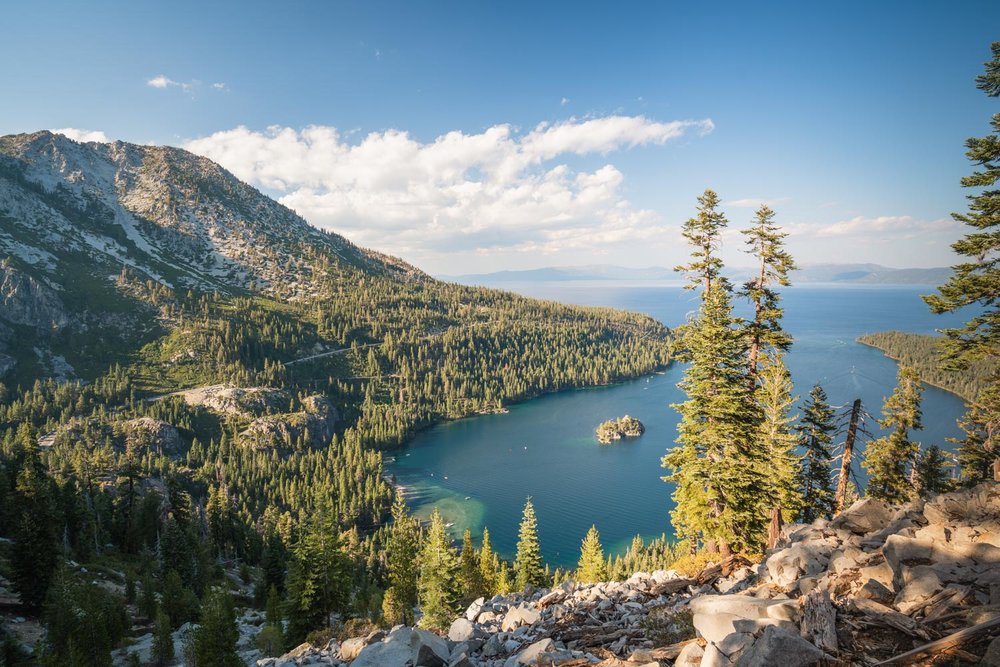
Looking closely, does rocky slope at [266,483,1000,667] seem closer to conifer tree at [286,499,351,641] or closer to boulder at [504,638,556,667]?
boulder at [504,638,556,667]

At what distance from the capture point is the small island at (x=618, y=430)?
169250 millimetres

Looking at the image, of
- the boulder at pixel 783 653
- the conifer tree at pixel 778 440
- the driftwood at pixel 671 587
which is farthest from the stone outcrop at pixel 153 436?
the boulder at pixel 783 653

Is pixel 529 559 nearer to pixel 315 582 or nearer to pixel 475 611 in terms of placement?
pixel 315 582

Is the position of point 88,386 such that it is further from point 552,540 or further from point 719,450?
point 719,450

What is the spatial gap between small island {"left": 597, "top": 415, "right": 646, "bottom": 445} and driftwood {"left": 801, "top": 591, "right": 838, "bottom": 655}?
166322 mm

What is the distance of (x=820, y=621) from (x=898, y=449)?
35.9 metres

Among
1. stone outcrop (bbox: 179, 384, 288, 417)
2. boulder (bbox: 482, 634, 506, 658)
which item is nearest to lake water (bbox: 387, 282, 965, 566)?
stone outcrop (bbox: 179, 384, 288, 417)

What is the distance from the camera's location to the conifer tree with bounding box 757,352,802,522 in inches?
939

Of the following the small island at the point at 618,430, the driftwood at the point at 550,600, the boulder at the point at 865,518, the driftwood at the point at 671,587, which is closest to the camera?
the boulder at the point at 865,518

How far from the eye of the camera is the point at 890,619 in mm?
7820

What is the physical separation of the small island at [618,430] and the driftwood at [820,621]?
166322mm

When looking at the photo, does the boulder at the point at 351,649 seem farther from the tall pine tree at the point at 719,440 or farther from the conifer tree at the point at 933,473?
the conifer tree at the point at 933,473

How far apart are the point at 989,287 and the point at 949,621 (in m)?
19.1

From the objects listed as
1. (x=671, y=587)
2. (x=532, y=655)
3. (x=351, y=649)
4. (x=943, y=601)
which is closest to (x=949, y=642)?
(x=943, y=601)
